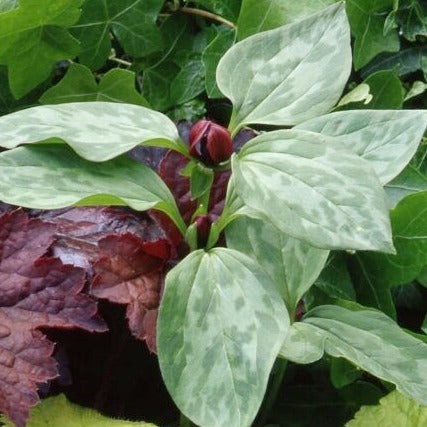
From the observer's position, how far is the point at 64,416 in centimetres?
75

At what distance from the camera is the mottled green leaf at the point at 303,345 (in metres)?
0.68

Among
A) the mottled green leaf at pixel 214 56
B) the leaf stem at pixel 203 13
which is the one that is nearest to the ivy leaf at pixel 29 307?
the mottled green leaf at pixel 214 56

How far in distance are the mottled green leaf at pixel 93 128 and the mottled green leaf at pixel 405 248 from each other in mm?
254

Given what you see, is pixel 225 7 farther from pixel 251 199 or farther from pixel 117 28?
pixel 251 199

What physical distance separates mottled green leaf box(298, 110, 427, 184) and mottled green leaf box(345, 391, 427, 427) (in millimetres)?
220

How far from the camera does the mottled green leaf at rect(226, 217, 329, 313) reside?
759 millimetres

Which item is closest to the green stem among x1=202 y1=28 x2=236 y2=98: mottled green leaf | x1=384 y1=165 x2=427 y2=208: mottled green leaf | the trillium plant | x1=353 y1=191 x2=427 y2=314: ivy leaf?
the trillium plant

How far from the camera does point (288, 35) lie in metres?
0.76

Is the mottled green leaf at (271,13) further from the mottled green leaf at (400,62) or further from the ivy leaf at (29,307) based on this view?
the ivy leaf at (29,307)

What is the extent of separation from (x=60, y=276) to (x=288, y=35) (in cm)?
30

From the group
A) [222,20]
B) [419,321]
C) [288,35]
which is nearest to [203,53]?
[222,20]

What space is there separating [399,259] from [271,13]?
1.09ft

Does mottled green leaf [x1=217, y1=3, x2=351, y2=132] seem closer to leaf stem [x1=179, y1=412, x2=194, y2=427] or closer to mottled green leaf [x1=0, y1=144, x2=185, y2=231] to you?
mottled green leaf [x1=0, y1=144, x2=185, y2=231]

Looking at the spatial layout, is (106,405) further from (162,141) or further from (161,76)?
(161,76)
